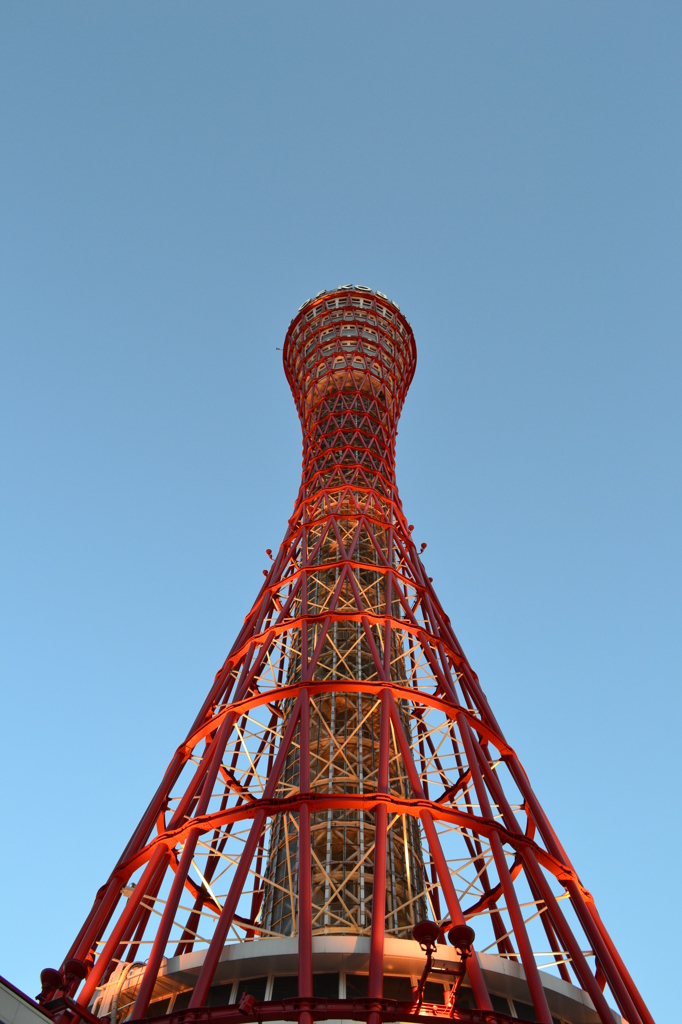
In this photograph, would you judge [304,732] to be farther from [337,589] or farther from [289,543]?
[289,543]

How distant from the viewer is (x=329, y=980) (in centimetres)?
1617

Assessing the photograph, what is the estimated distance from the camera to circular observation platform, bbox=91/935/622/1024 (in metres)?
15.9

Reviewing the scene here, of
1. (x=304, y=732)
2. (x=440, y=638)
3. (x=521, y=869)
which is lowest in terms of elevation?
(x=521, y=869)

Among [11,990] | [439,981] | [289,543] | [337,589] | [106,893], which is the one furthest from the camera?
[289,543]

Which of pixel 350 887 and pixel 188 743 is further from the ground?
pixel 188 743

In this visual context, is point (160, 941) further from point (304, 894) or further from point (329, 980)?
point (329, 980)

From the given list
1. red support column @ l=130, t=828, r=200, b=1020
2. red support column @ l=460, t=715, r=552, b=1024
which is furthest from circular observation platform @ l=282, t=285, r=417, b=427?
red support column @ l=130, t=828, r=200, b=1020

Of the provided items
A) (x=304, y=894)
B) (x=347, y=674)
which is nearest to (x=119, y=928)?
(x=304, y=894)

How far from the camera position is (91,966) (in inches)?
685

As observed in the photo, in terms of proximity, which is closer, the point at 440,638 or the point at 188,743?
the point at 188,743

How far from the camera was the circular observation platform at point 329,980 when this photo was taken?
1590 centimetres

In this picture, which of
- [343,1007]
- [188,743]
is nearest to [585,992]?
[343,1007]

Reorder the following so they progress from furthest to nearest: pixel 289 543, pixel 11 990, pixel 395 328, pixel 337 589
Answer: pixel 395 328 < pixel 289 543 < pixel 337 589 < pixel 11 990

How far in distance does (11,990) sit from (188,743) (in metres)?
10.6
